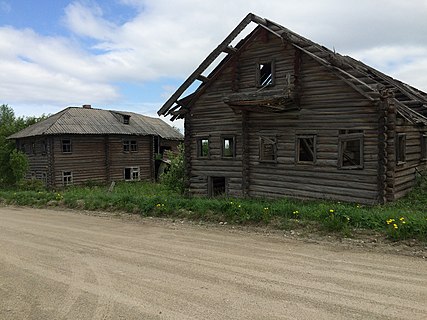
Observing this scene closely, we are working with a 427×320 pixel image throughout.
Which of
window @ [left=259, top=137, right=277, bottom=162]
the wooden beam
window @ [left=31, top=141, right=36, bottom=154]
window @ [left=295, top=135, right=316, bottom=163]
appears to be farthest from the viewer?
window @ [left=31, top=141, right=36, bottom=154]

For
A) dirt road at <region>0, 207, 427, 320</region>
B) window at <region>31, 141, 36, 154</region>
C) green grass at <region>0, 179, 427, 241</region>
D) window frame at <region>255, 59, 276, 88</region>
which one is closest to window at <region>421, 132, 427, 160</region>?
green grass at <region>0, 179, 427, 241</region>

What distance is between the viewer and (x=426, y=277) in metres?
6.11

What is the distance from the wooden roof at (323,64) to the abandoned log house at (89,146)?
18576 millimetres

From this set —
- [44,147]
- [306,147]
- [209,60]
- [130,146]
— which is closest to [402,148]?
[306,147]

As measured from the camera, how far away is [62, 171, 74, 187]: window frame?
34.2 m

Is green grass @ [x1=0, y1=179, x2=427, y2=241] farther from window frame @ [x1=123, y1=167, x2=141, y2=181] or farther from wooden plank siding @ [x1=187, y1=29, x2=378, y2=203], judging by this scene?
window frame @ [x1=123, y1=167, x2=141, y2=181]

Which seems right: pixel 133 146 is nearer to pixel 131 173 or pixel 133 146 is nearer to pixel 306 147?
pixel 131 173

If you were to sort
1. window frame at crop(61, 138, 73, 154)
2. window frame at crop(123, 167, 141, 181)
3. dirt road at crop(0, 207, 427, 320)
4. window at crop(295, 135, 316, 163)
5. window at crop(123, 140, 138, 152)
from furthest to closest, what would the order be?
window frame at crop(123, 167, 141, 181) → window at crop(123, 140, 138, 152) → window frame at crop(61, 138, 73, 154) → window at crop(295, 135, 316, 163) → dirt road at crop(0, 207, 427, 320)

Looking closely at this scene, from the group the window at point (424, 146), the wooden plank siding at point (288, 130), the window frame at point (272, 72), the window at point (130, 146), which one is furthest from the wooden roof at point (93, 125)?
the window at point (424, 146)

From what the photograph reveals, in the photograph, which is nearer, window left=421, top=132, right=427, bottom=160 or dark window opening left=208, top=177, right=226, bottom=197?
window left=421, top=132, right=427, bottom=160

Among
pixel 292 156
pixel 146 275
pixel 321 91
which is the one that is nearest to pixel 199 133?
pixel 292 156

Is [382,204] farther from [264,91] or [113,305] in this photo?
[113,305]

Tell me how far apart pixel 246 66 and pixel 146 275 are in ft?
41.9

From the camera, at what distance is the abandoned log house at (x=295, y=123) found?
1370 cm
